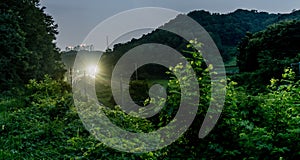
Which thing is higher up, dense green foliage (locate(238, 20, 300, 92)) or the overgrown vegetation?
dense green foliage (locate(238, 20, 300, 92))

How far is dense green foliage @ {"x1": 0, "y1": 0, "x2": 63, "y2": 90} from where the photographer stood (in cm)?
1262

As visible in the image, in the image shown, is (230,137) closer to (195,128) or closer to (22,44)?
(195,128)

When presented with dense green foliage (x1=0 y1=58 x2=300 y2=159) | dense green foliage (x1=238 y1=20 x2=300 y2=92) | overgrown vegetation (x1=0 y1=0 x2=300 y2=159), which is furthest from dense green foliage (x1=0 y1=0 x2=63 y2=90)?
dense green foliage (x1=238 y1=20 x2=300 y2=92)

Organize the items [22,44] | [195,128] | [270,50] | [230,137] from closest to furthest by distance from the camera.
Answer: [230,137]
[195,128]
[22,44]
[270,50]

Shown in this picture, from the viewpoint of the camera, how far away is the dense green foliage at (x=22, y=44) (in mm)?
12625

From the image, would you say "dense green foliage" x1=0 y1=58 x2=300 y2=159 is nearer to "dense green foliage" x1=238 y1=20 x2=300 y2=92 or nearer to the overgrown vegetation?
the overgrown vegetation

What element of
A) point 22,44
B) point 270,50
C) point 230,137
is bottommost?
point 230,137

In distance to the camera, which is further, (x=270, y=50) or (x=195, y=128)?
(x=270, y=50)

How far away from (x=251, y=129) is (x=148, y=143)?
1.21m

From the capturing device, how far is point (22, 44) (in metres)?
13.1

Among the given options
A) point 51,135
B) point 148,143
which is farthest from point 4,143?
point 148,143

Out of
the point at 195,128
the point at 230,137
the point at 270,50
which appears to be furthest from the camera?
the point at 270,50

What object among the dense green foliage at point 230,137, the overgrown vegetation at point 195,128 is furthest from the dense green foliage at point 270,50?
the dense green foliage at point 230,137

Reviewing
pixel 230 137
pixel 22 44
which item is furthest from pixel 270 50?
pixel 230 137
